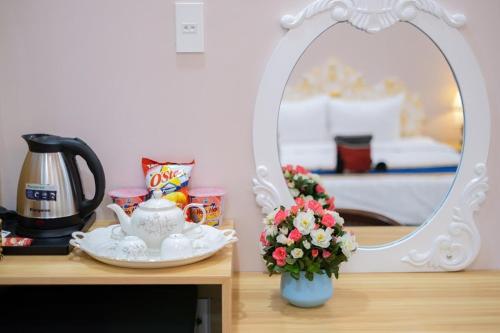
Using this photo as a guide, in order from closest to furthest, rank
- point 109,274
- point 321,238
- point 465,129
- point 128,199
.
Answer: point 109,274 → point 321,238 → point 128,199 → point 465,129

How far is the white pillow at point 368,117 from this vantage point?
4.58ft

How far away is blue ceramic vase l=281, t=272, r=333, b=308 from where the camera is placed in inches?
48.1

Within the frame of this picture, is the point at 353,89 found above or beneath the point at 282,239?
above

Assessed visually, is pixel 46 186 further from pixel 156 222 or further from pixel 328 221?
pixel 328 221

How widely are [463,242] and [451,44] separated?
512 millimetres

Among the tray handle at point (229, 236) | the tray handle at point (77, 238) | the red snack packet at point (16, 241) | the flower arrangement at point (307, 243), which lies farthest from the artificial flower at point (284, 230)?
the red snack packet at point (16, 241)

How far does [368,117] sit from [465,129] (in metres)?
0.25

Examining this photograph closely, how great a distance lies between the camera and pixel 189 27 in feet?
4.37

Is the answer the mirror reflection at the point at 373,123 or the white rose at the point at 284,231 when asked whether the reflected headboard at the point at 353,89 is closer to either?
the mirror reflection at the point at 373,123

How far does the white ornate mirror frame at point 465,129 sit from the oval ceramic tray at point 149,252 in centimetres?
24

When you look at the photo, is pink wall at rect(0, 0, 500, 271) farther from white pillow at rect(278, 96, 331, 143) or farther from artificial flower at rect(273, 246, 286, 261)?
artificial flower at rect(273, 246, 286, 261)

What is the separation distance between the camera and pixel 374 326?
1.17 m

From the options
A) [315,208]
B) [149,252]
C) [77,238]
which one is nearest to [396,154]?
[315,208]

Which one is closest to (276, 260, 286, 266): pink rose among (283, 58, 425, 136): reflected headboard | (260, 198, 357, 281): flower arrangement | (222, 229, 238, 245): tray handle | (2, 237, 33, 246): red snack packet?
(260, 198, 357, 281): flower arrangement
